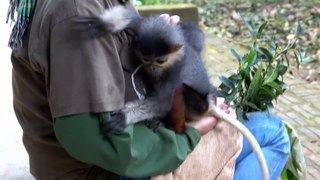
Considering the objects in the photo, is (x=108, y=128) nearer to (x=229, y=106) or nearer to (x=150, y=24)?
(x=150, y=24)

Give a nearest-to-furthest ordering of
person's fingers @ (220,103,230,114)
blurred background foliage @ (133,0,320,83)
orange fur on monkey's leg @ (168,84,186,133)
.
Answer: orange fur on monkey's leg @ (168,84,186,133) < person's fingers @ (220,103,230,114) < blurred background foliage @ (133,0,320,83)

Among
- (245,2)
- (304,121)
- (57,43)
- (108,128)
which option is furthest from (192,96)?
(245,2)

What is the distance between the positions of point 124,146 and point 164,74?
0.33 meters

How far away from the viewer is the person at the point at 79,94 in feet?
4.81

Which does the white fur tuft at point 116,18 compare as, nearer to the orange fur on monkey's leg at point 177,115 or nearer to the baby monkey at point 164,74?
the baby monkey at point 164,74

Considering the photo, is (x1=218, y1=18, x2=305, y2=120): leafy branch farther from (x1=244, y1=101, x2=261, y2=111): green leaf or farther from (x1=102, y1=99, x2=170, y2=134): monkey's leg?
(x1=102, y1=99, x2=170, y2=134): monkey's leg

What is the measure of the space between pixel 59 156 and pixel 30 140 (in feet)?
0.45

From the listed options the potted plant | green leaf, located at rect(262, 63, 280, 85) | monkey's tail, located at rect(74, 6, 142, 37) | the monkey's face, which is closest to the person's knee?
the potted plant

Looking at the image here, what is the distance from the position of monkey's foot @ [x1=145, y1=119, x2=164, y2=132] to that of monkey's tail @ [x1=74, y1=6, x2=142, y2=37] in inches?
12.3

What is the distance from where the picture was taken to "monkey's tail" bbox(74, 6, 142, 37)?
57.9 inches

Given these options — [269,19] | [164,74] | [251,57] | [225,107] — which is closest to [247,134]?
[225,107]

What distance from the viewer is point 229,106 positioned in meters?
2.22

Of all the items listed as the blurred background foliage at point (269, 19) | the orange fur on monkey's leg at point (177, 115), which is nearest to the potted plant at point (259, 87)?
the orange fur on monkey's leg at point (177, 115)

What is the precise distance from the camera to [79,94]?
4.81ft
